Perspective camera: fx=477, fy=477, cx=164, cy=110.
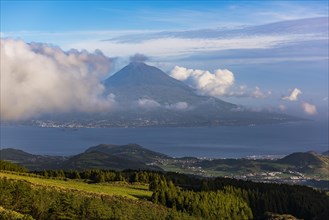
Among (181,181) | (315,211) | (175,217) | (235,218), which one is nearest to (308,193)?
(315,211)

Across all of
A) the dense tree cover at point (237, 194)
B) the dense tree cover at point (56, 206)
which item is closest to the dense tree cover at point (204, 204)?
the dense tree cover at point (237, 194)

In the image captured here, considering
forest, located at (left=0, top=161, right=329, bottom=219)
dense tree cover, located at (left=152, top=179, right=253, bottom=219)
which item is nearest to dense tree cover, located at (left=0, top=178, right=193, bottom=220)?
forest, located at (left=0, top=161, right=329, bottom=219)

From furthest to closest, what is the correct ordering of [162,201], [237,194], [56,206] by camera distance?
[237,194] < [162,201] < [56,206]

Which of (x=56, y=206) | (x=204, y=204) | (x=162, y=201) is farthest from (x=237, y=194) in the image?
(x=56, y=206)

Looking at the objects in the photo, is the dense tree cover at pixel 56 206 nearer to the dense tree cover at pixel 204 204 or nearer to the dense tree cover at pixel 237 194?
the dense tree cover at pixel 204 204

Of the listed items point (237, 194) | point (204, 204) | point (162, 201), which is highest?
point (237, 194)

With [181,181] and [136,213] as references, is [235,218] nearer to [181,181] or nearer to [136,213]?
[136,213]

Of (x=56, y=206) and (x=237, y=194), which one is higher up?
(x=56, y=206)

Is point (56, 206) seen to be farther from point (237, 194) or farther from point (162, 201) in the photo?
point (237, 194)
